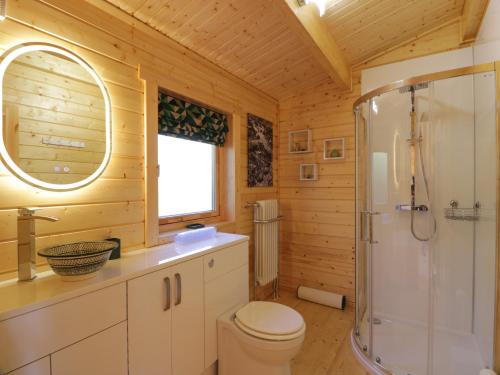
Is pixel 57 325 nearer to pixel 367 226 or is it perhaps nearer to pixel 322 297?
pixel 367 226

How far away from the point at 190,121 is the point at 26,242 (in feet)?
4.36

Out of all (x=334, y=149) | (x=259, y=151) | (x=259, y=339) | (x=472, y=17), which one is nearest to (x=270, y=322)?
(x=259, y=339)

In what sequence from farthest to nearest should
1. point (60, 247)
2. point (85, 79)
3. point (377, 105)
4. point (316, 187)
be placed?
A: point (316, 187), point (377, 105), point (85, 79), point (60, 247)

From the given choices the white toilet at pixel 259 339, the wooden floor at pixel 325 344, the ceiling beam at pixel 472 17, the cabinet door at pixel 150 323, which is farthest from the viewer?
the ceiling beam at pixel 472 17

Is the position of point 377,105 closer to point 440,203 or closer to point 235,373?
point 440,203

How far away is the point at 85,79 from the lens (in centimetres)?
140

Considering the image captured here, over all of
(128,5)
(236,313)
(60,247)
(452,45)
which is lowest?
(236,313)

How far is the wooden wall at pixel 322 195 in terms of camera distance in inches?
109

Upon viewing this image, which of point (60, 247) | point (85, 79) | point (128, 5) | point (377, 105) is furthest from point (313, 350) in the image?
point (128, 5)

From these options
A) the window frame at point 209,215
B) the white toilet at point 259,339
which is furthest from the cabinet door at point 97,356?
the window frame at point 209,215

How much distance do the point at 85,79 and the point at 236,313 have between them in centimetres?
164

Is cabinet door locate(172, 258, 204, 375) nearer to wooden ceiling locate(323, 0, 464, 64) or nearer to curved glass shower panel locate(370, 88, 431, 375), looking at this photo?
curved glass shower panel locate(370, 88, 431, 375)

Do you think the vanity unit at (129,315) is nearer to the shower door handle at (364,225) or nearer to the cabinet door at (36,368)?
the cabinet door at (36,368)

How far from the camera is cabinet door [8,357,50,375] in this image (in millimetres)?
876
